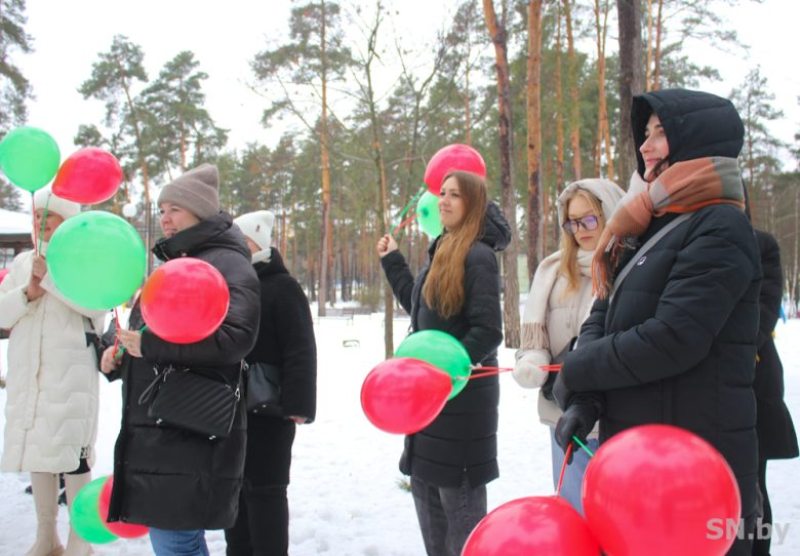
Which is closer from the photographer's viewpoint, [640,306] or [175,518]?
[640,306]

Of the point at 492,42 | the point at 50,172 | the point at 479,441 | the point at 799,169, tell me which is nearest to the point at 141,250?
the point at 50,172

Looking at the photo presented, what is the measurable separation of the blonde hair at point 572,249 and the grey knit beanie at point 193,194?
1501 mm

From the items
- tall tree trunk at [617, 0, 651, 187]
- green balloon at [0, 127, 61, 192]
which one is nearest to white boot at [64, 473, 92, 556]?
green balloon at [0, 127, 61, 192]

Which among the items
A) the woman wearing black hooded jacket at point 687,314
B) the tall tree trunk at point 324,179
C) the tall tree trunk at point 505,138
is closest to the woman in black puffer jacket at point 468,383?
the woman wearing black hooded jacket at point 687,314

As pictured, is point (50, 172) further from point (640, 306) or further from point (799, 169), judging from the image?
point (799, 169)

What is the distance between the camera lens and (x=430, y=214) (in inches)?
137

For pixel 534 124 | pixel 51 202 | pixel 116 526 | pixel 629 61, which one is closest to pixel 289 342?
pixel 116 526

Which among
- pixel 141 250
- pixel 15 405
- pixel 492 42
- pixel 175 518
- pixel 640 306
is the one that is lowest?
pixel 175 518

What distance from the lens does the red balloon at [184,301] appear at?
6.34 ft

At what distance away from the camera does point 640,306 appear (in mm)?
1498

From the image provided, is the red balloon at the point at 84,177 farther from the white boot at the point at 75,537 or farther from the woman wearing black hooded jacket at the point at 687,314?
the woman wearing black hooded jacket at the point at 687,314

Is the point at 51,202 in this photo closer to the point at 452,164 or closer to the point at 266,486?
the point at 266,486

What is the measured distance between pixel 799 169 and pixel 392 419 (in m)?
29.1

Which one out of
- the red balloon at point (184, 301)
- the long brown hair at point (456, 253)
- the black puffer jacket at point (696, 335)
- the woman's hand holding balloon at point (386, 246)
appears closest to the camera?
the black puffer jacket at point (696, 335)
